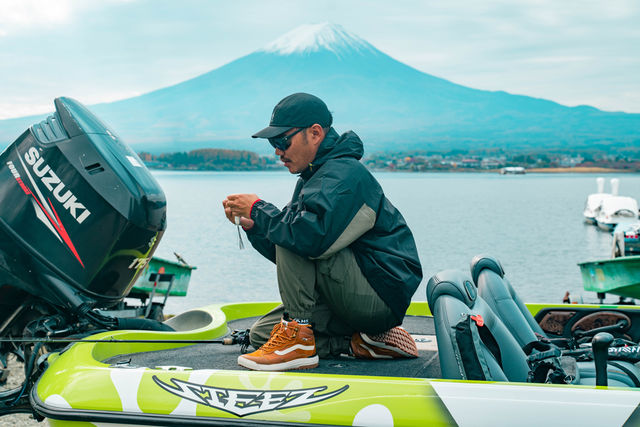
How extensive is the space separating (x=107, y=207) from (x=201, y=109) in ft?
522

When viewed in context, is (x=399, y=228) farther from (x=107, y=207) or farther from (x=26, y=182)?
(x=26, y=182)

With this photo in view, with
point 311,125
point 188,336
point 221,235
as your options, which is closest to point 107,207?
point 188,336

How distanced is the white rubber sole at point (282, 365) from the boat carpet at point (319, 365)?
3 centimetres

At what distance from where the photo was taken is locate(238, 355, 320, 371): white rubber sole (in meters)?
2.81

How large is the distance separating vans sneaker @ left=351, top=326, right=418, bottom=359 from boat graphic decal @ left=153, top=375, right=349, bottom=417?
2.19ft

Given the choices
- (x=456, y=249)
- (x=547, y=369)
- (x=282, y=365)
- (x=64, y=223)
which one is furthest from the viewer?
(x=456, y=249)

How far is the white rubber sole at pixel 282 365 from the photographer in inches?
111

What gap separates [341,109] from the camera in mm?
167875

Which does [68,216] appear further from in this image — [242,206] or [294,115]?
[294,115]

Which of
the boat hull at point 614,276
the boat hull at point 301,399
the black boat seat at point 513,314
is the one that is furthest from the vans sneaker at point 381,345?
the boat hull at point 614,276

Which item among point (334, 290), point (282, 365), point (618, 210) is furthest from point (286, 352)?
point (618, 210)

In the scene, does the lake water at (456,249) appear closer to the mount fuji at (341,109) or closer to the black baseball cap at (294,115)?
the black baseball cap at (294,115)

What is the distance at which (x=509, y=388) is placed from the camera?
7.50 feet

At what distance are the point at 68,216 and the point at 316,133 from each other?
Result: 1.33 metres
